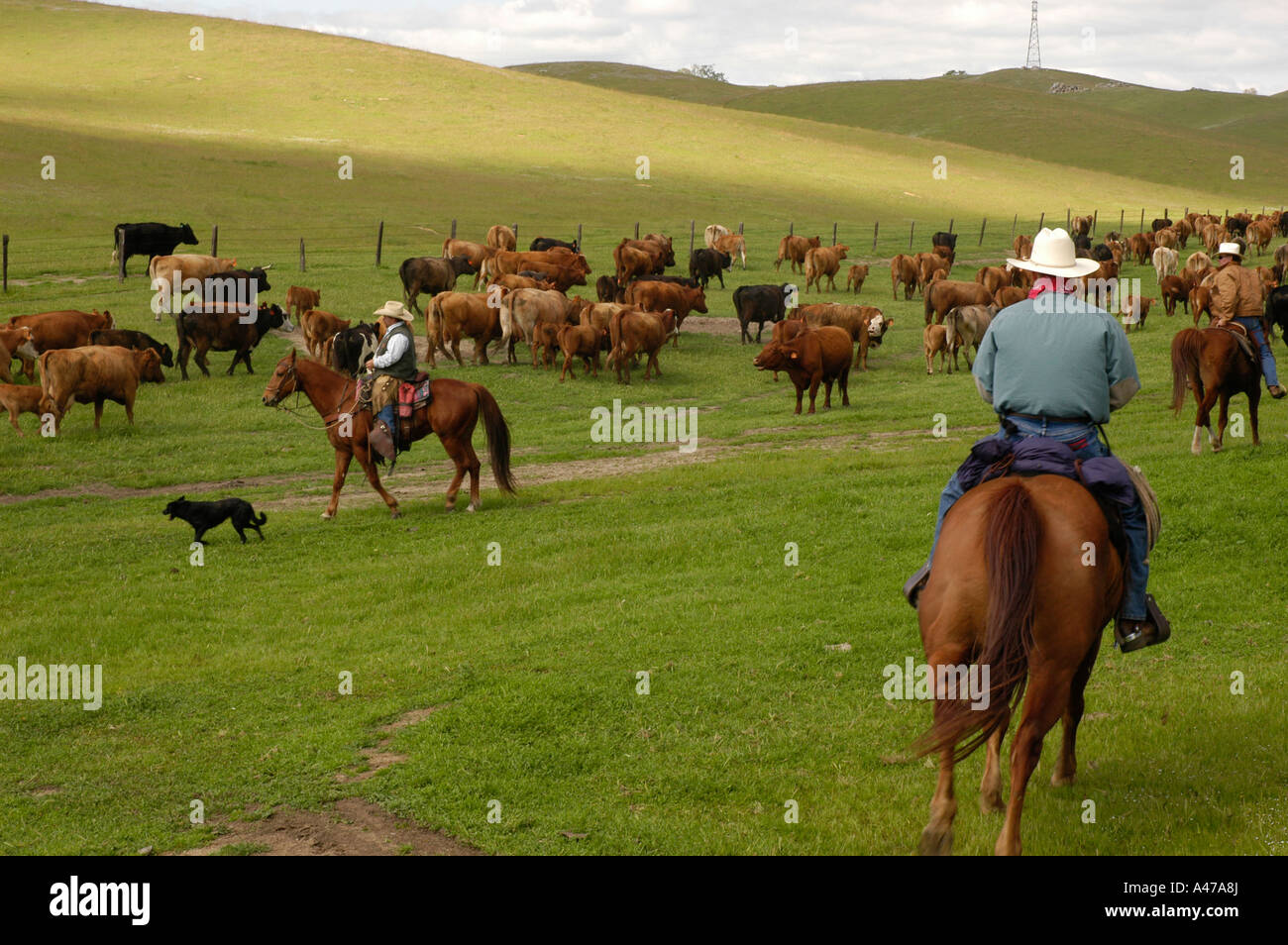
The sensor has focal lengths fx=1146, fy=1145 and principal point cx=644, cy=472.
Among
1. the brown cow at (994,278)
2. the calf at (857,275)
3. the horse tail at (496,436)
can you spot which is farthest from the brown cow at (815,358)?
the calf at (857,275)

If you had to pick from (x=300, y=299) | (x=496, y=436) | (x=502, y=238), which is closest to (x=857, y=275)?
(x=502, y=238)

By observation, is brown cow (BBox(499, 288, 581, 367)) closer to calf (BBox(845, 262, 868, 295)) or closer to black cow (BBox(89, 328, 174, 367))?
black cow (BBox(89, 328, 174, 367))

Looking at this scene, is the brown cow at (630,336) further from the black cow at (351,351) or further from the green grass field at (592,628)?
the black cow at (351,351)

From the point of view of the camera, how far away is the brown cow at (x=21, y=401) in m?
19.1

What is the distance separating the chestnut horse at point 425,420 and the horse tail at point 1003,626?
10026 mm

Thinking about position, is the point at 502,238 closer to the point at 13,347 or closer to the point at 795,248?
the point at 795,248

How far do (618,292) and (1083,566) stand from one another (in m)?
27.7

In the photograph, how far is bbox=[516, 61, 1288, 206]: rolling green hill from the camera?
339 feet

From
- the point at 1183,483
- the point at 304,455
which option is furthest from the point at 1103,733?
the point at 304,455

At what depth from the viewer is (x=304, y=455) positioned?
1894 centimetres

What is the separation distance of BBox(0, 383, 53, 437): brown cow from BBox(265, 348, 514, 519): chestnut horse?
22.9 ft

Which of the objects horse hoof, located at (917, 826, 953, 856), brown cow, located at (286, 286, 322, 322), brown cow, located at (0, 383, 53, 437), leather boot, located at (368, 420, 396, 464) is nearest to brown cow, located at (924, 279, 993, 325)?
brown cow, located at (286, 286, 322, 322)

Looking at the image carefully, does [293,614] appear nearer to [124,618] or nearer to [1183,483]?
[124,618]

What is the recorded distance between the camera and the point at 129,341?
2278cm
